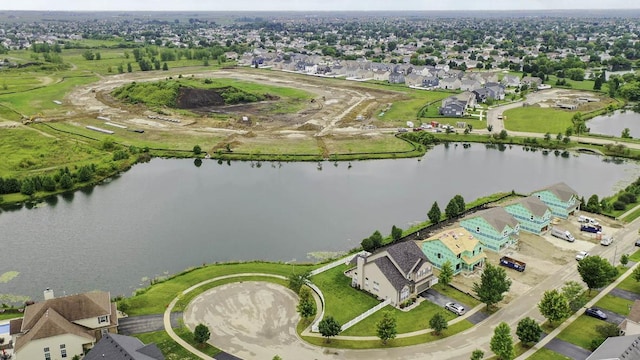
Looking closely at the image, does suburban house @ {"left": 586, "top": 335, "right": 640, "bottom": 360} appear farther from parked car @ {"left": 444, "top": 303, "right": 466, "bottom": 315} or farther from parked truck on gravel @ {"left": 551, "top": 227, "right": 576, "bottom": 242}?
parked truck on gravel @ {"left": 551, "top": 227, "right": 576, "bottom": 242}

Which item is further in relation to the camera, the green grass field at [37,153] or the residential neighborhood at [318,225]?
the green grass field at [37,153]

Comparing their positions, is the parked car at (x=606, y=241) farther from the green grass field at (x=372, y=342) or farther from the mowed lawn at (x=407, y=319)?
the green grass field at (x=372, y=342)

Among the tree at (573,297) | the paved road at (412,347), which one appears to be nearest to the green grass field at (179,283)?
the paved road at (412,347)

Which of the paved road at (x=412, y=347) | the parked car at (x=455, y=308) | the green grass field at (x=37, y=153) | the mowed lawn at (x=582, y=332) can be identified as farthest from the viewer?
the green grass field at (x=37, y=153)

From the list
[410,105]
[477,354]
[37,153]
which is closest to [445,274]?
[477,354]

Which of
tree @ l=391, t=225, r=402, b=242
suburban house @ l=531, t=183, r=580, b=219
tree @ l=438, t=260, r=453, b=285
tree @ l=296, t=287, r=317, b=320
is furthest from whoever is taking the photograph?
suburban house @ l=531, t=183, r=580, b=219

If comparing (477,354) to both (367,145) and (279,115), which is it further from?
(279,115)

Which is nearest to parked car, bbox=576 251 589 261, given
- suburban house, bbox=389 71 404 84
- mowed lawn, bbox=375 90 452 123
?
mowed lawn, bbox=375 90 452 123

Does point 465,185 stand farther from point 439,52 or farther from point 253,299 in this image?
point 439,52
